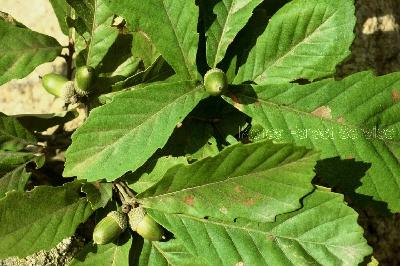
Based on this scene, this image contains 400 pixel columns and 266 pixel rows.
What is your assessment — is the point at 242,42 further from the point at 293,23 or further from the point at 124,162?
the point at 124,162

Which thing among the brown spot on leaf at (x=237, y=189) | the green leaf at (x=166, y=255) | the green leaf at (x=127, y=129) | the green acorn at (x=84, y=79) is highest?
the green acorn at (x=84, y=79)

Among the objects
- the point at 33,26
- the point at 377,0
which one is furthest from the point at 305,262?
the point at 33,26

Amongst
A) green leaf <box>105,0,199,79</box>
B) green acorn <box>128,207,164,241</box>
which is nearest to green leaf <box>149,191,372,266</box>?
green acorn <box>128,207,164,241</box>

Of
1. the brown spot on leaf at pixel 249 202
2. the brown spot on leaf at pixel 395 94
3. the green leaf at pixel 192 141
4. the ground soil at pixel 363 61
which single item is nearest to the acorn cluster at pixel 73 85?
the green leaf at pixel 192 141

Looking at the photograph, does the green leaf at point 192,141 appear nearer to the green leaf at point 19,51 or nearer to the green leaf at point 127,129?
the green leaf at point 127,129

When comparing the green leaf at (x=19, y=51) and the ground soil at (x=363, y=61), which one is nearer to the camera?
the green leaf at (x=19, y=51)

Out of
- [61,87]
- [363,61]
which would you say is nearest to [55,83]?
[61,87]
